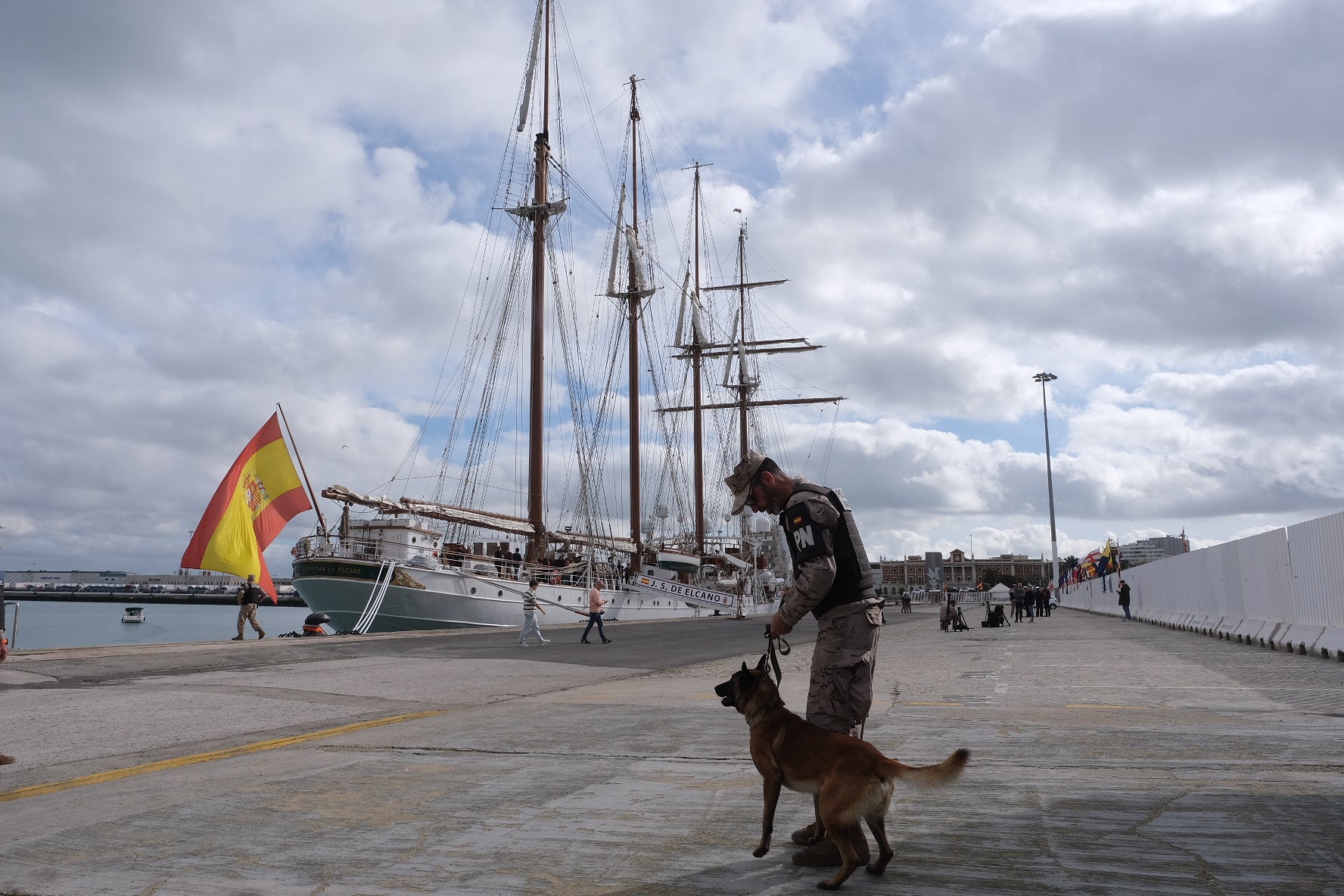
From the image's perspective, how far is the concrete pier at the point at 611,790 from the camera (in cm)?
361

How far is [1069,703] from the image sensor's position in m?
9.34

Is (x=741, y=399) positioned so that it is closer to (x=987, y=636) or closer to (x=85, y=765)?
(x=987, y=636)

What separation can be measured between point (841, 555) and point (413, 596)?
3063cm

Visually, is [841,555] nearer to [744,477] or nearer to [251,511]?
[744,477]

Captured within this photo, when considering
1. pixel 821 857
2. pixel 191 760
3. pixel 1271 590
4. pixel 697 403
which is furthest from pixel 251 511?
pixel 697 403

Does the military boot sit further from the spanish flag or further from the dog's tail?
the spanish flag

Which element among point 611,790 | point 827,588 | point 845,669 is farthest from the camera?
point 611,790

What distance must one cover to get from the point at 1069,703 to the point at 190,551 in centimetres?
1921

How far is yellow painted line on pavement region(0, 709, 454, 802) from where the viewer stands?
555cm

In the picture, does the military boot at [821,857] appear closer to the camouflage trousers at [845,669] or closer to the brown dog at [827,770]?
the brown dog at [827,770]

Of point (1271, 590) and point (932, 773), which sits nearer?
point (932, 773)

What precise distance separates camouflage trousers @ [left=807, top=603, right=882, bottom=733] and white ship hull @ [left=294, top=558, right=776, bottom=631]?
27.2m

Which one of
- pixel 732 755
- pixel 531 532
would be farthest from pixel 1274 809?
pixel 531 532

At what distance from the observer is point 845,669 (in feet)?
14.3
